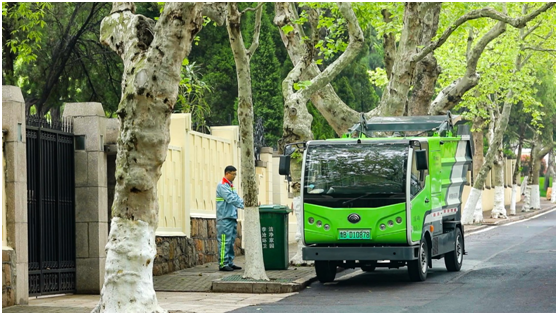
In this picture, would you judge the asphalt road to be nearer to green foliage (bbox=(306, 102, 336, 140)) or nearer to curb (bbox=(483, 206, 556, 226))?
green foliage (bbox=(306, 102, 336, 140))

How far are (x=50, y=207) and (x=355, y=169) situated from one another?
467 centimetres

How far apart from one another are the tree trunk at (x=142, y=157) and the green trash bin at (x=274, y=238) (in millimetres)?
6634

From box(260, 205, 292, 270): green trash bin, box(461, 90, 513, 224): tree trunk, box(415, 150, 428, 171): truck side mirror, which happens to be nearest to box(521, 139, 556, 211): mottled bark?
box(461, 90, 513, 224): tree trunk

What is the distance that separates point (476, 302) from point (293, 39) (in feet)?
30.3

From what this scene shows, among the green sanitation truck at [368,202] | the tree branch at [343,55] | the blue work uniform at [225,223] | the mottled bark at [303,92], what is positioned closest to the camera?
the green sanitation truck at [368,202]

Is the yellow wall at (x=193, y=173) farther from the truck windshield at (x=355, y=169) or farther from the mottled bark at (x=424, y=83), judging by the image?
the mottled bark at (x=424, y=83)

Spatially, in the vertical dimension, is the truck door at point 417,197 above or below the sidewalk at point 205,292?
above

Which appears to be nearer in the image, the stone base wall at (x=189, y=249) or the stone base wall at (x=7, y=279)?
the stone base wall at (x=7, y=279)

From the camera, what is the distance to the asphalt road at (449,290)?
12.0m

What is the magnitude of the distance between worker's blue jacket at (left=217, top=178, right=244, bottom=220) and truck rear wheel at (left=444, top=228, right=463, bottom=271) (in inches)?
150

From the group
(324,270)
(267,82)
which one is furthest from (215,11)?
(267,82)

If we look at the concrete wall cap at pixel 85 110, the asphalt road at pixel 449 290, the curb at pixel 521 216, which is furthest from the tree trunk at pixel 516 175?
the concrete wall cap at pixel 85 110

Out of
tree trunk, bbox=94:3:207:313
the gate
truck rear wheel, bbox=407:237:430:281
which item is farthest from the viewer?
truck rear wheel, bbox=407:237:430:281

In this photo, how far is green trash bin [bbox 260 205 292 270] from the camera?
1720 cm
